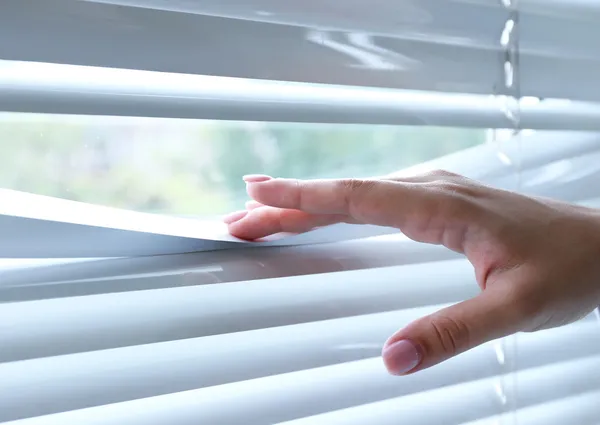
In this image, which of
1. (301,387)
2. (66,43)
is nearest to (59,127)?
(66,43)

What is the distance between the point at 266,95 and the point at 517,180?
0.40 m

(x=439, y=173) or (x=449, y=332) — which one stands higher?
(x=439, y=173)

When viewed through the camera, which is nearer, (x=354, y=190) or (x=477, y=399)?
(x=354, y=190)

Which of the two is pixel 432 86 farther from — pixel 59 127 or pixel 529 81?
pixel 59 127

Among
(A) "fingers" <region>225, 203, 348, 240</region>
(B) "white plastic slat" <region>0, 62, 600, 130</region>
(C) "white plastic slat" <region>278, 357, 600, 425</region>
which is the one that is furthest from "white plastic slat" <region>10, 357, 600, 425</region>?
(B) "white plastic slat" <region>0, 62, 600, 130</region>

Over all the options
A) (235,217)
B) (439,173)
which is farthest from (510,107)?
(235,217)

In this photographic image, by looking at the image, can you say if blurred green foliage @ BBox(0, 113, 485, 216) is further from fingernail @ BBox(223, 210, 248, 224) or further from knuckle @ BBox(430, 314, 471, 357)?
knuckle @ BBox(430, 314, 471, 357)

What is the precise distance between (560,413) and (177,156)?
0.60m

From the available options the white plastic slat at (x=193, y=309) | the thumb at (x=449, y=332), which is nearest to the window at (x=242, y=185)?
the white plastic slat at (x=193, y=309)

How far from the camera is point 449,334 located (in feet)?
1.92

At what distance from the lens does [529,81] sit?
0.86 metres

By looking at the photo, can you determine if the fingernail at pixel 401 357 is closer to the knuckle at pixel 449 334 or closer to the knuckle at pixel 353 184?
the knuckle at pixel 449 334

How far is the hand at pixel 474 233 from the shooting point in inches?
24.0

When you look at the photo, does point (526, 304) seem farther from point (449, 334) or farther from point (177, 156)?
point (177, 156)
